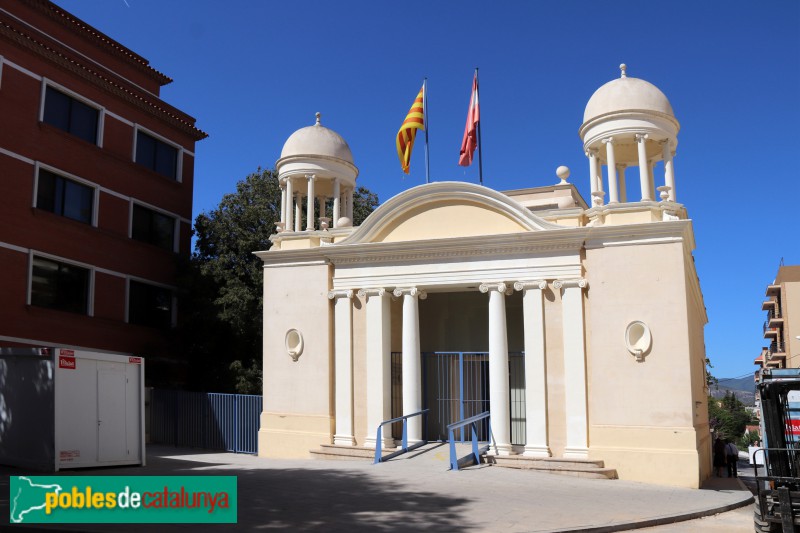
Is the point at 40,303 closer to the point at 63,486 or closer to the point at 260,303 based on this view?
the point at 260,303

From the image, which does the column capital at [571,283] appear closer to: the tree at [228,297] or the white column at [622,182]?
the white column at [622,182]

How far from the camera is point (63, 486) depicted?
1061 cm

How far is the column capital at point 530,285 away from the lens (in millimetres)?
17578

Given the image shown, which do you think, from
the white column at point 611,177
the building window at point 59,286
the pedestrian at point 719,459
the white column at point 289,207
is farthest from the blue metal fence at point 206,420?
the pedestrian at point 719,459

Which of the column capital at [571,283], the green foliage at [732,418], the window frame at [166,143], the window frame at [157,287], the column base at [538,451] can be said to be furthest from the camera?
the green foliage at [732,418]

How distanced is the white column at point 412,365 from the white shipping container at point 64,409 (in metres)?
6.52

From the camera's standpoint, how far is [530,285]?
1773 cm

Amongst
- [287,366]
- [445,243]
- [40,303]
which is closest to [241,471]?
[287,366]

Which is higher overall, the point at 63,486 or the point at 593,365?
the point at 593,365

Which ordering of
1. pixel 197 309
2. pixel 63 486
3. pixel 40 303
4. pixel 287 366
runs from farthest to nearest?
1. pixel 197 309
2. pixel 40 303
3. pixel 287 366
4. pixel 63 486

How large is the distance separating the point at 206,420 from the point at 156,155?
1066 cm

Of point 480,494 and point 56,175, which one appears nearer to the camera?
point 480,494

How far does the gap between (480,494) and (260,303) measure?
51.6 feet

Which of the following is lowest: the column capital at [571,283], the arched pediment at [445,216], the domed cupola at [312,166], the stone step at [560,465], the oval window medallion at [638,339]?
the stone step at [560,465]
